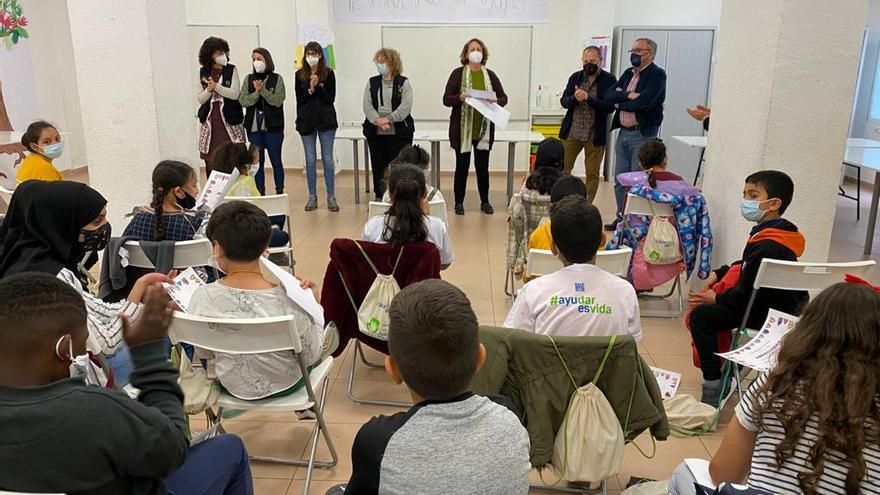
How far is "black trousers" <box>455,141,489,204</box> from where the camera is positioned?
6.63 metres

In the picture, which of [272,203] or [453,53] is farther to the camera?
[453,53]

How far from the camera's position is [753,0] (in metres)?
3.68

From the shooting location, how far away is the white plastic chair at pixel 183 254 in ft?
9.25

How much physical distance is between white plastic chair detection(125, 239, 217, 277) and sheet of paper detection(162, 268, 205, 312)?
29cm

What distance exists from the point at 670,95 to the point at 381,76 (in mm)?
3842

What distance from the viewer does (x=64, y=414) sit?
1.22 meters

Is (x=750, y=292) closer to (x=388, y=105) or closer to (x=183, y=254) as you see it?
(x=183, y=254)

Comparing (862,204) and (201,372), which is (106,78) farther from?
(862,204)

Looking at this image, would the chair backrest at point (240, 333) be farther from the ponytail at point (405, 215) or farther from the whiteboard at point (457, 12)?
the whiteboard at point (457, 12)

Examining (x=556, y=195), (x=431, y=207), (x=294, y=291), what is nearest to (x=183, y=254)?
(x=294, y=291)

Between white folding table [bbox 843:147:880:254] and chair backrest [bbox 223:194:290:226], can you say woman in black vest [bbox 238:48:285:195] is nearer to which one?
chair backrest [bbox 223:194:290:226]

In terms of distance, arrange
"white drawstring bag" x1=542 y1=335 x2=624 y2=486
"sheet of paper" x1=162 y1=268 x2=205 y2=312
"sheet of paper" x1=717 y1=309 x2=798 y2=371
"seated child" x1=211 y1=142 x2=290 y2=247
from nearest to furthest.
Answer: "white drawstring bag" x1=542 y1=335 x2=624 y2=486, "sheet of paper" x1=717 y1=309 x2=798 y2=371, "sheet of paper" x1=162 y1=268 x2=205 y2=312, "seated child" x1=211 y1=142 x2=290 y2=247

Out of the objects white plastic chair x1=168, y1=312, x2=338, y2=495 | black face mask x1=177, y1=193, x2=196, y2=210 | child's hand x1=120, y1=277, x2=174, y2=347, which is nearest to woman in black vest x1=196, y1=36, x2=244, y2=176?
Answer: black face mask x1=177, y1=193, x2=196, y2=210

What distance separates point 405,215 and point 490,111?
371cm
